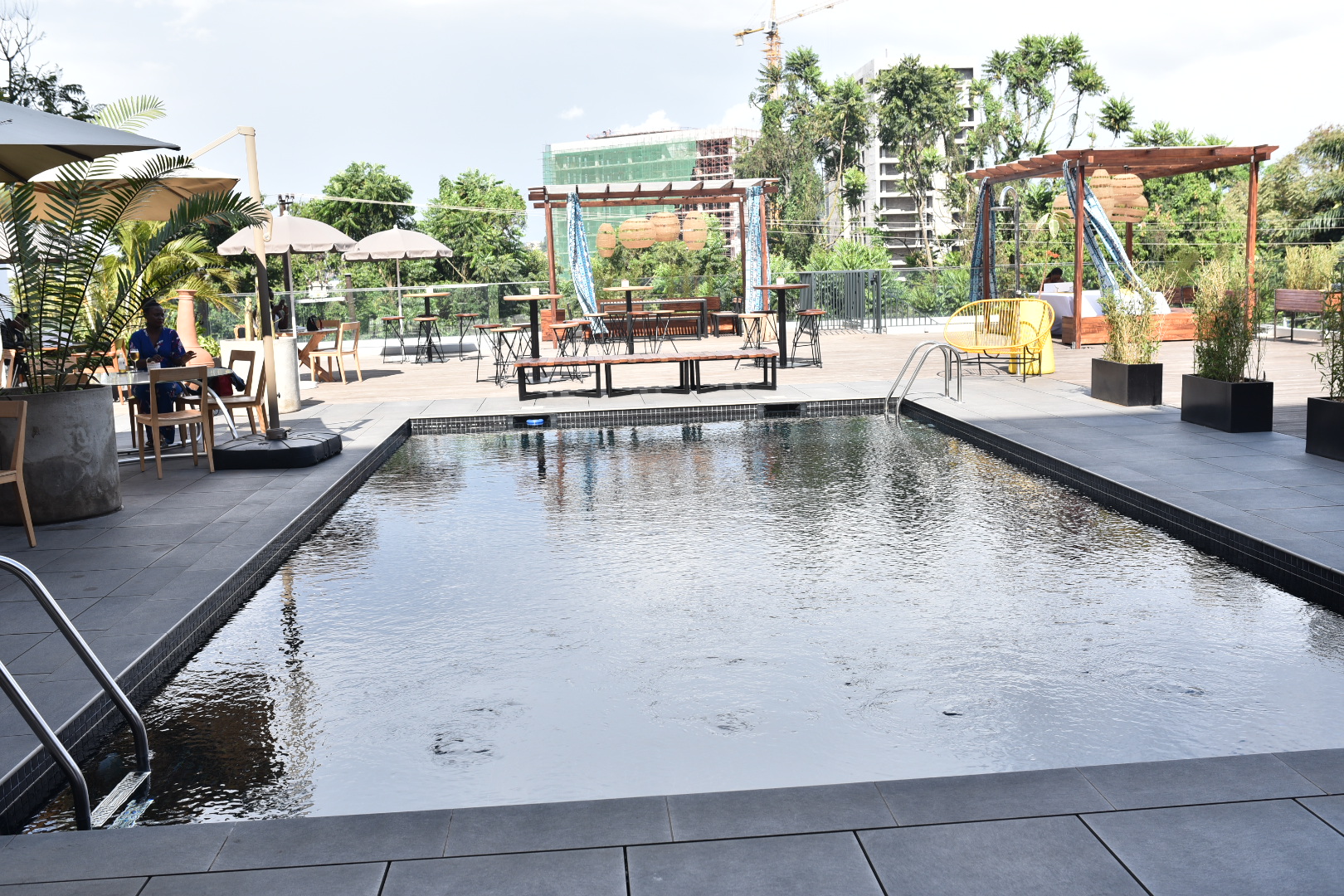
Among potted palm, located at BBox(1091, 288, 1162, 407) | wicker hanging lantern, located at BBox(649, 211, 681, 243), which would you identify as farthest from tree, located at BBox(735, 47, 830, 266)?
potted palm, located at BBox(1091, 288, 1162, 407)

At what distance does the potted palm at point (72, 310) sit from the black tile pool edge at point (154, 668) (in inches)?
48.8

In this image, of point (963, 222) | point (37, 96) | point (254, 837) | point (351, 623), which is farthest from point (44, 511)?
point (963, 222)

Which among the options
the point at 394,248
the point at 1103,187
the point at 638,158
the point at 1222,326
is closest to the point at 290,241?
the point at 394,248

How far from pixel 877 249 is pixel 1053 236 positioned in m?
8.63

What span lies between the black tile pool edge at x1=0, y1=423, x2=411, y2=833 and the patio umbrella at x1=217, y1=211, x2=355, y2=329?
824 cm

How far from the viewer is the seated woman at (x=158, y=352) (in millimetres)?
8133

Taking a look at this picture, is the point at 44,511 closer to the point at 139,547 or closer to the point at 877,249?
the point at 139,547

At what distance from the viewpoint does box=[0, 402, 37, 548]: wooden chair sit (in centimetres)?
535

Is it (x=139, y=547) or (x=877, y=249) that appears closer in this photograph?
(x=139, y=547)

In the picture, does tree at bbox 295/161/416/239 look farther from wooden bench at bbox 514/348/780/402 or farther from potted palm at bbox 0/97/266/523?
potted palm at bbox 0/97/266/523

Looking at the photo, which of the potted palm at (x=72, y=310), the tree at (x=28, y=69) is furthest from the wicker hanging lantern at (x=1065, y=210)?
the tree at (x=28, y=69)

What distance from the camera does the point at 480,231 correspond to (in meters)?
52.6

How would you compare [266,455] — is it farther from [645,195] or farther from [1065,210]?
[1065,210]

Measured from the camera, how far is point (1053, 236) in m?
31.9
